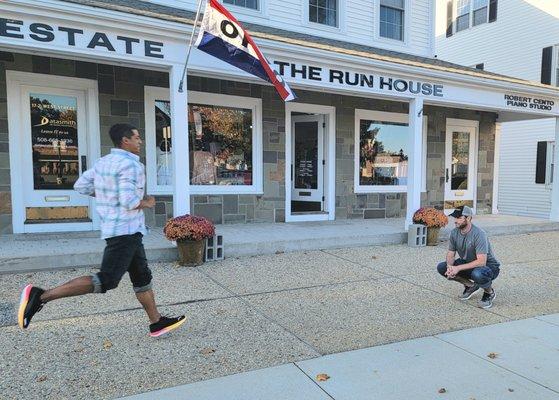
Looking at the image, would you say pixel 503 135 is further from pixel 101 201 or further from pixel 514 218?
pixel 101 201

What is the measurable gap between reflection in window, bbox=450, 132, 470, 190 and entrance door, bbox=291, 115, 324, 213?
162 inches

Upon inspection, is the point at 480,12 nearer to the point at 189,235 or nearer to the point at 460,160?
the point at 460,160

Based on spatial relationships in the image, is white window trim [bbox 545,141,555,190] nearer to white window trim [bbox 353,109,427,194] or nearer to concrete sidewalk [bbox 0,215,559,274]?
concrete sidewalk [bbox 0,215,559,274]

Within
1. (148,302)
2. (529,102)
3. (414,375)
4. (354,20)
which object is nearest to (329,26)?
(354,20)

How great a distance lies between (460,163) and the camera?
39.7 ft

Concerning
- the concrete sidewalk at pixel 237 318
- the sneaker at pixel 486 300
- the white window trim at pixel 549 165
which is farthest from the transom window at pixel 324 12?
the white window trim at pixel 549 165

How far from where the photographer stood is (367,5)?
1089 cm

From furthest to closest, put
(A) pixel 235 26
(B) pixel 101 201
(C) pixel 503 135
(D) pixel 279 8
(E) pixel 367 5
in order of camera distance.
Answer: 1. (C) pixel 503 135
2. (E) pixel 367 5
3. (D) pixel 279 8
4. (A) pixel 235 26
5. (B) pixel 101 201

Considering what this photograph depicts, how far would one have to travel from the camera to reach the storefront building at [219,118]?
242 inches

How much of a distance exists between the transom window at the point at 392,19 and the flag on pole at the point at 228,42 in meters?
6.25

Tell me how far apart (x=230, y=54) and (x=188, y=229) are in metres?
2.44

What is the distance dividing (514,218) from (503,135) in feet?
21.6

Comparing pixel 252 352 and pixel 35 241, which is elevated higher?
pixel 35 241

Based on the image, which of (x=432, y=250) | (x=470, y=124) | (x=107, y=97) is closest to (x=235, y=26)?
(x=107, y=97)
